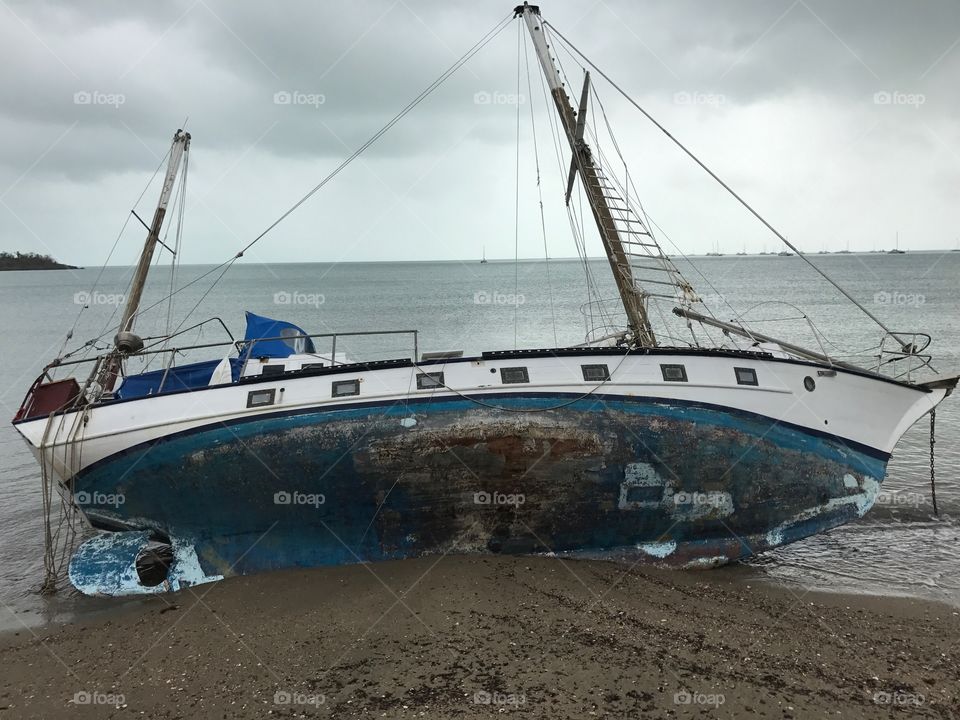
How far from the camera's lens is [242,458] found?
35.5 ft

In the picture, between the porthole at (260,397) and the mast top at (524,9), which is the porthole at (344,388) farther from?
the mast top at (524,9)

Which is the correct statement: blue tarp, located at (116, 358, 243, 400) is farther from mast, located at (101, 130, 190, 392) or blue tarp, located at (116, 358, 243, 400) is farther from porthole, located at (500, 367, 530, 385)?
porthole, located at (500, 367, 530, 385)

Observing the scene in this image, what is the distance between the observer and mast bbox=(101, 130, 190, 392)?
43.2 ft

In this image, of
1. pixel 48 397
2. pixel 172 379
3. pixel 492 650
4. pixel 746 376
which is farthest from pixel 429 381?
pixel 172 379

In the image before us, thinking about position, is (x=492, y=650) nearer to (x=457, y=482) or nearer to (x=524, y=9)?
(x=457, y=482)

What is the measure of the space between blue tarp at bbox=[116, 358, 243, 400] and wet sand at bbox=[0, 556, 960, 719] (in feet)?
15.7

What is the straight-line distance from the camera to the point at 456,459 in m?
11.0

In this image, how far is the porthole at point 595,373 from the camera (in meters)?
11.4

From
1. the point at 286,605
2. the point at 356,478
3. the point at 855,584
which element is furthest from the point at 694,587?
the point at 286,605

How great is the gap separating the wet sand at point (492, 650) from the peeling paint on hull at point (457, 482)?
521mm

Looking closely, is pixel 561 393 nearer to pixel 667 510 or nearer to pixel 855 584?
pixel 667 510

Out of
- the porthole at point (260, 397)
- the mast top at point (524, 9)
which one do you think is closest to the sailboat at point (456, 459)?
the porthole at point (260, 397)

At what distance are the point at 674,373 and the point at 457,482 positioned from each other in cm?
437

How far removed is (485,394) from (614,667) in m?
4.66
